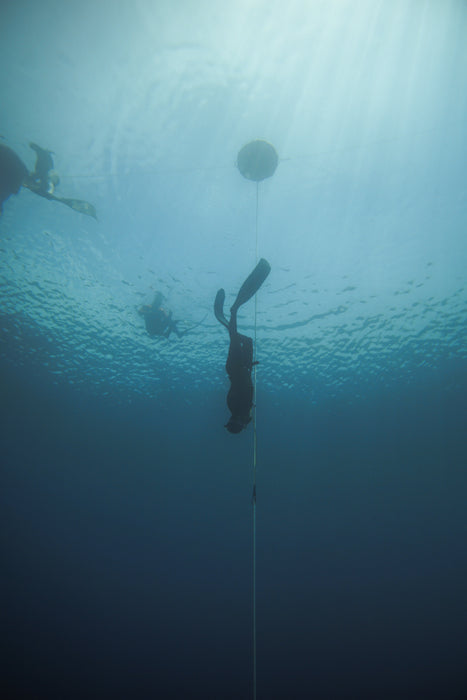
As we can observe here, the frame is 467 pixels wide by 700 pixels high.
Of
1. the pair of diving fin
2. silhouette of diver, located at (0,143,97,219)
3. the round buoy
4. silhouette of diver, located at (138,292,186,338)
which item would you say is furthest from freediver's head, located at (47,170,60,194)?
the pair of diving fin

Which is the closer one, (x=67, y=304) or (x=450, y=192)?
(x=450, y=192)

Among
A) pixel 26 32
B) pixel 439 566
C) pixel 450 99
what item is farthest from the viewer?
pixel 439 566

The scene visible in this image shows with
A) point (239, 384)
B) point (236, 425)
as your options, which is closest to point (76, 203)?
point (239, 384)

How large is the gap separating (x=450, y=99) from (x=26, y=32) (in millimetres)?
9613

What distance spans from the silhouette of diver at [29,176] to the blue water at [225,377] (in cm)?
32

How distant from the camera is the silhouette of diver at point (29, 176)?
7375 mm

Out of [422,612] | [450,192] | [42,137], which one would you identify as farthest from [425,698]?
[42,137]

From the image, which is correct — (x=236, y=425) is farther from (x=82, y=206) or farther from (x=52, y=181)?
(x=52, y=181)

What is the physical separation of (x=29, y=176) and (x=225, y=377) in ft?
36.3

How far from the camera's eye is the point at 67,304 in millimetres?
12539

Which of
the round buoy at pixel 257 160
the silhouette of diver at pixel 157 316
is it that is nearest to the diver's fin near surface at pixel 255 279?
the round buoy at pixel 257 160

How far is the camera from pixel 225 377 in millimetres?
15312

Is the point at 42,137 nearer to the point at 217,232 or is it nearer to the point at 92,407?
the point at 217,232

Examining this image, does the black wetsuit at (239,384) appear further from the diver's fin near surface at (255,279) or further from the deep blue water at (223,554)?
the deep blue water at (223,554)
